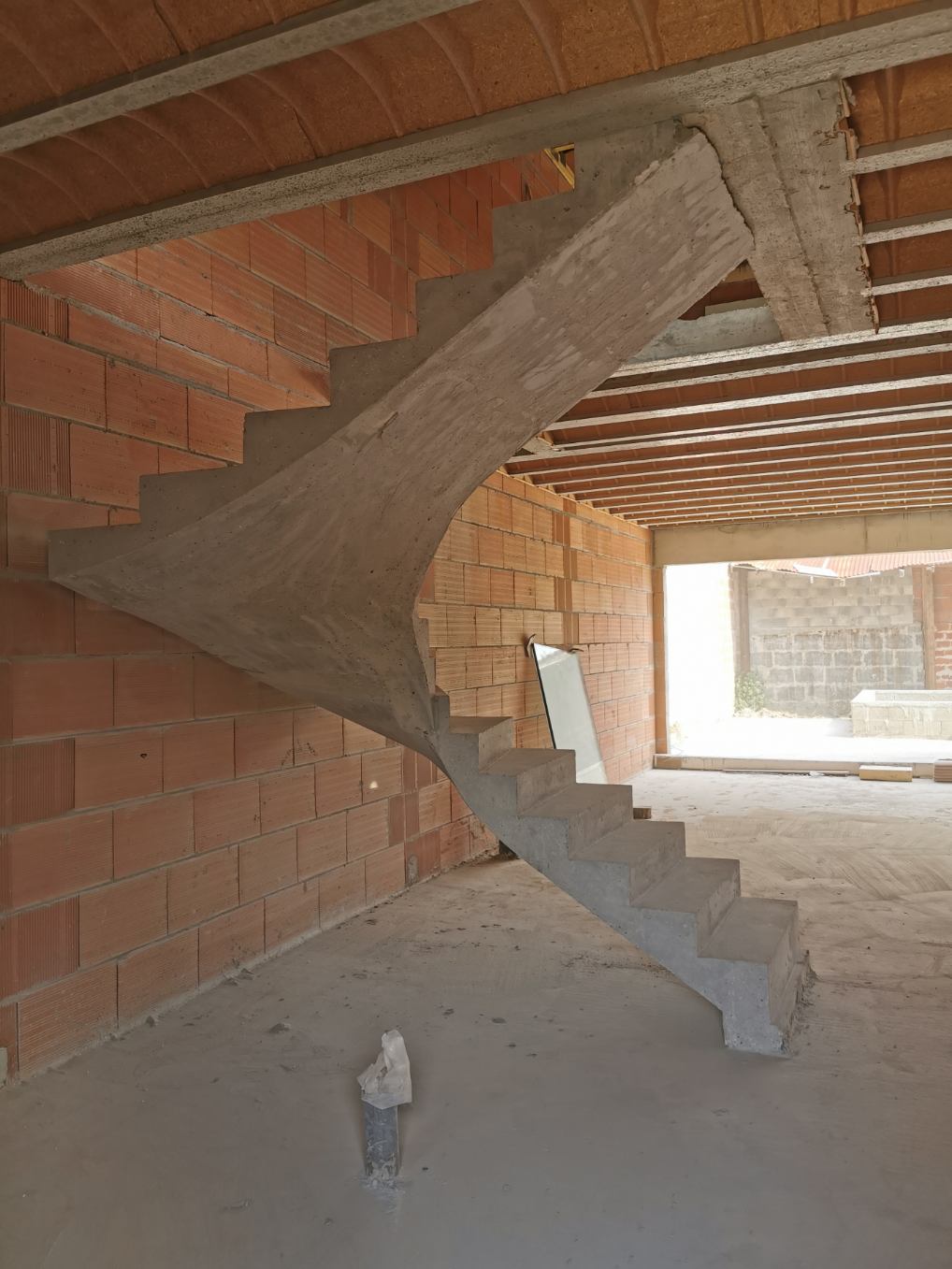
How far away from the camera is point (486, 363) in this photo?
2.54 m

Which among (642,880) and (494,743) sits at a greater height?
(494,743)

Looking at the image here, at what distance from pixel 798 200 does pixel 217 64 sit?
1709 mm

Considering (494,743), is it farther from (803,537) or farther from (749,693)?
(749,693)

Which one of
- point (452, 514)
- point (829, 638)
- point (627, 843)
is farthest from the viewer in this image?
point (829, 638)

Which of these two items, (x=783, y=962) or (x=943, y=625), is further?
(x=943, y=625)

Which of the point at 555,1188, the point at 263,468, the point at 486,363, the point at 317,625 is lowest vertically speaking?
the point at 555,1188

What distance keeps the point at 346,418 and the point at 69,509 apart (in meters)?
1.32

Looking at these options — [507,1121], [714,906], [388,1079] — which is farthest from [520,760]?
[388,1079]

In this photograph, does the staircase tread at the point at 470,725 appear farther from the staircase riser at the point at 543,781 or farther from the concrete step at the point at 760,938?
the concrete step at the point at 760,938

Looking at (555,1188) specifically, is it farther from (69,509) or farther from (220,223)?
(220,223)

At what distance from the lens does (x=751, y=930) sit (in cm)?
348

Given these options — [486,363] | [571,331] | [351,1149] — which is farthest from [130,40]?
[351,1149]

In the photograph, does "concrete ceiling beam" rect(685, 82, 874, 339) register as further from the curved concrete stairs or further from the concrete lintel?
the concrete lintel

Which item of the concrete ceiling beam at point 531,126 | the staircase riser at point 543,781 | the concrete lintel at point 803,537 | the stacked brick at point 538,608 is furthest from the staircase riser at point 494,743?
the concrete lintel at point 803,537
